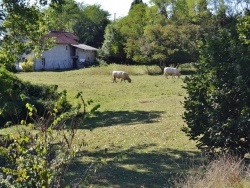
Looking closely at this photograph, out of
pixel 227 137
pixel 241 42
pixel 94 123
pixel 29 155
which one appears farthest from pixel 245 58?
pixel 94 123

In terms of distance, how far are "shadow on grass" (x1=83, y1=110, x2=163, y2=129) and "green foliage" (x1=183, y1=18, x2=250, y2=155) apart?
7222mm

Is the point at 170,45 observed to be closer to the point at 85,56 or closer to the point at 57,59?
the point at 57,59

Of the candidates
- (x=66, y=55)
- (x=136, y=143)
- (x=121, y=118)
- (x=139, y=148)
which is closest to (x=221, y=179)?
(x=139, y=148)

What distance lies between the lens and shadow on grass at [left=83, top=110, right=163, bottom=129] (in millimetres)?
17500

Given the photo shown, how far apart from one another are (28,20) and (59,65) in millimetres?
49118

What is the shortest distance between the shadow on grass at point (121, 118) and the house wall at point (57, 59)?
133 feet

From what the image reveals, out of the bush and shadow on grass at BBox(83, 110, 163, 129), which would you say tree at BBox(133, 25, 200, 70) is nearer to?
shadow on grass at BBox(83, 110, 163, 129)

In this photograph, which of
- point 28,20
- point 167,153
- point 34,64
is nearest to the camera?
point 167,153

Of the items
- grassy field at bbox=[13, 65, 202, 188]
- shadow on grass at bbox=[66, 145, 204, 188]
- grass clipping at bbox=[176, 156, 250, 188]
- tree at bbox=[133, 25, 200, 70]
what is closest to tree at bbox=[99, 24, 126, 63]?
→ tree at bbox=[133, 25, 200, 70]

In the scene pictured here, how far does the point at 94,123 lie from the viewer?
18109mm

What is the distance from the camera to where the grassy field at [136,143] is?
947 centimetres

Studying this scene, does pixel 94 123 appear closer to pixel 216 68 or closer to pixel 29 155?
pixel 216 68

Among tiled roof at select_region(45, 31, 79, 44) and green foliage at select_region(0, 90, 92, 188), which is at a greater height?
tiled roof at select_region(45, 31, 79, 44)

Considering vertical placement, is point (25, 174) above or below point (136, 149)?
above
